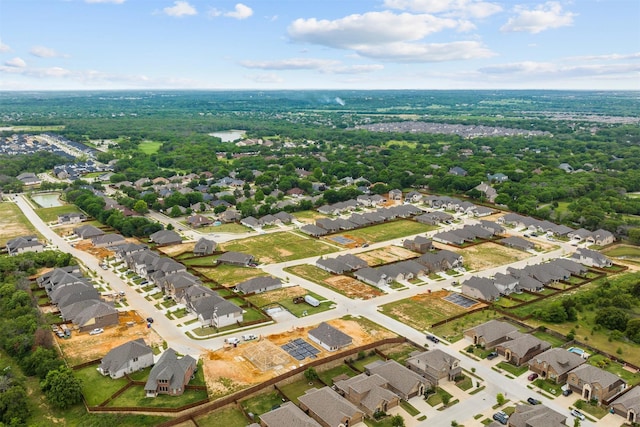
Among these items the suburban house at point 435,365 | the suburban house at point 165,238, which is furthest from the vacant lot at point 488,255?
the suburban house at point 165,238

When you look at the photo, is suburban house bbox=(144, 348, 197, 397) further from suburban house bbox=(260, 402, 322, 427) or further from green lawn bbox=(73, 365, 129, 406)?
→ suburban house bbox=(260, 402, 322, 427)

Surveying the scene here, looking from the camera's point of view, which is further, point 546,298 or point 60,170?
point 60,170

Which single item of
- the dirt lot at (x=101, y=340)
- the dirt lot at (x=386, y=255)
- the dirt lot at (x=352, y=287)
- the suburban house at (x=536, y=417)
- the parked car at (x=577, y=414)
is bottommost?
the parked car at (x=577, y=414)

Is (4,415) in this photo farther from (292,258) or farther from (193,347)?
(292,258)

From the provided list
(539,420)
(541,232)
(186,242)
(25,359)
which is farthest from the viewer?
(541,232)

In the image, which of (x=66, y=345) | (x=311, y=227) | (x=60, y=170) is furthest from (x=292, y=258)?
(x=60, y=170)

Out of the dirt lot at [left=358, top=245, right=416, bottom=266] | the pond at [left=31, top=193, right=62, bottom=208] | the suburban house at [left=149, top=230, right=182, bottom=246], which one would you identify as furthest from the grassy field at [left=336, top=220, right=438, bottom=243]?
the pond at [left=31, top=193, right=62, bottom=208]

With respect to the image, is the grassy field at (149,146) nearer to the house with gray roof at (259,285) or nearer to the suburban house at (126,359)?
the house with gray roof at (259,285)
